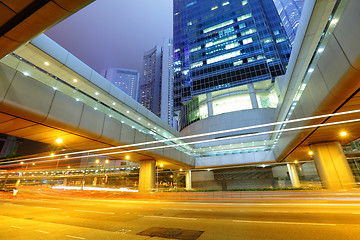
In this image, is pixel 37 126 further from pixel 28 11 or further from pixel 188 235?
pixel 188 235

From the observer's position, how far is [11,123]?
11719 millimetres

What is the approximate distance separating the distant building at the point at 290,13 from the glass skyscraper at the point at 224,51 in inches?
3391

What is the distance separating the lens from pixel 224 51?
195ft

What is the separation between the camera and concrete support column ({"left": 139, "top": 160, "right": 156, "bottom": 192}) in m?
25.0

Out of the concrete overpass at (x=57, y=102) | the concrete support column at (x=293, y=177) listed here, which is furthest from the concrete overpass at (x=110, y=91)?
the concrete support column at (x=293, y=177)

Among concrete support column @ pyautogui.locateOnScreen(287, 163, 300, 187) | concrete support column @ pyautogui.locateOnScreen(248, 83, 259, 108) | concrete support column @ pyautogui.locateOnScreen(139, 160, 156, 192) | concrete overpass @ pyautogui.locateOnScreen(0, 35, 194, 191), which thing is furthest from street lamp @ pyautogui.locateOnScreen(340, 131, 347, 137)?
concrete support column @ pyautogui.locateOnScreen(248, 83, 259, 108)

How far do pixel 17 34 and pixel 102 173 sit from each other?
58.0 meters

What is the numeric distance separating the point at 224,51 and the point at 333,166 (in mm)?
51459

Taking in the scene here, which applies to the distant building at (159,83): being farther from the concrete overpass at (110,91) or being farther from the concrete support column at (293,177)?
the concrete overpass at (110,91)

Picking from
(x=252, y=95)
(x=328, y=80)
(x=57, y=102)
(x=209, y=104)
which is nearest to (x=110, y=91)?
(x=57, y=102)

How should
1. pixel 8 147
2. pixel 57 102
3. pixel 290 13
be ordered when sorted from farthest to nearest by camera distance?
pixel 290 13
pixel 8 147
pixel 57 102

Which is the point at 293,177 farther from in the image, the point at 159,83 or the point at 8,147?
the point at 159,83

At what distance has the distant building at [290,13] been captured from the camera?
134962 millimetres

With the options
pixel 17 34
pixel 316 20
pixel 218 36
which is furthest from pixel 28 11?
pixel 218 36
